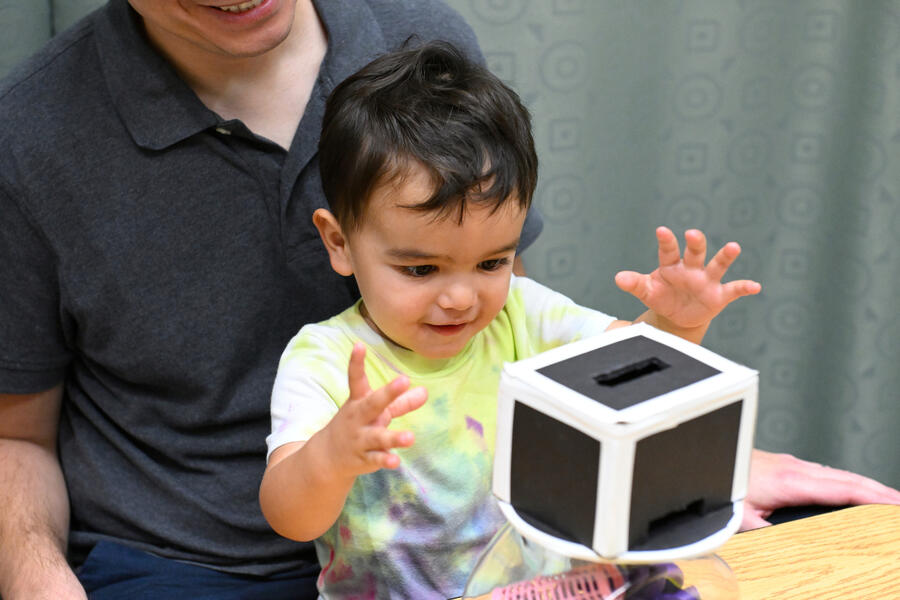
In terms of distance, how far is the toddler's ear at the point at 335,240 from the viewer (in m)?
1.00

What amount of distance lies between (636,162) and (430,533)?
94 cm

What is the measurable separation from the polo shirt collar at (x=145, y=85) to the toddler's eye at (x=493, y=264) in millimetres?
340

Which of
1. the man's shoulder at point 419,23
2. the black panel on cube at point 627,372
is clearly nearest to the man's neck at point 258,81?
the man's shoulder at point 419,23

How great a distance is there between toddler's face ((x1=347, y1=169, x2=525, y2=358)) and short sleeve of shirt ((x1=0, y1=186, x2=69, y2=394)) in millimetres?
390

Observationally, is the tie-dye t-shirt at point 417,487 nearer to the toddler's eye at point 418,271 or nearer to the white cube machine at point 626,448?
the toddler's eye at point 418,271

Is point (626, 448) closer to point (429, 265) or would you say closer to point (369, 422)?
point (369, 422)

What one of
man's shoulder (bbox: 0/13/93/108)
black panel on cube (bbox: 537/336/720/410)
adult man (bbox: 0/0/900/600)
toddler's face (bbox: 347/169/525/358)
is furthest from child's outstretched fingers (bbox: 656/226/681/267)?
man's shoulder (bbox: 0/13/93/108)

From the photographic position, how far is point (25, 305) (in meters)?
1.13

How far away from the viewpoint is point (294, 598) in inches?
46.3

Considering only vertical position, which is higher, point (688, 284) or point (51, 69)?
point (51, 69)

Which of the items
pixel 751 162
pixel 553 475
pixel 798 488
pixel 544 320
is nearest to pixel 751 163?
pixel 751 162

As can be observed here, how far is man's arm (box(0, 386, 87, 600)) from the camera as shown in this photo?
1077 mm

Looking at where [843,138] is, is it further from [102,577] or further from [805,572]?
[102,577]

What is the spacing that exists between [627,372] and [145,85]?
73 centimetres
